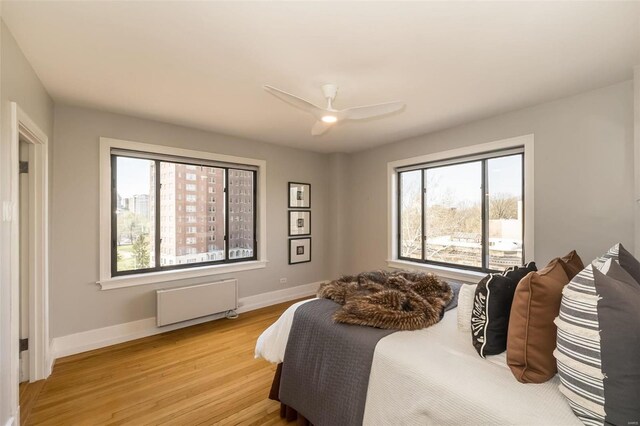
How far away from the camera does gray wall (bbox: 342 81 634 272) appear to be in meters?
2.35

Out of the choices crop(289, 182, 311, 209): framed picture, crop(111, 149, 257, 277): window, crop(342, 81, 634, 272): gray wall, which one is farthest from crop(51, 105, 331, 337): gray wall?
crop(342, 81, 634, 272): gray wall

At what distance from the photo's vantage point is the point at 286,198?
14.9 ft

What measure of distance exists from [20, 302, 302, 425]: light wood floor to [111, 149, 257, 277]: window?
0.93m

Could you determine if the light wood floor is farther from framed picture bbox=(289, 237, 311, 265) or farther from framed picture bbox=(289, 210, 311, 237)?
framed picture bbox=(289, 210, 311, 237)

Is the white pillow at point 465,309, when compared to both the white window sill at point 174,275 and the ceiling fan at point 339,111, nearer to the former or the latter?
the ceiling fan at point 339,111

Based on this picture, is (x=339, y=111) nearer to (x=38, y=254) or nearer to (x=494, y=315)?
(x=494, y=315)

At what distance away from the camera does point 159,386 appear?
2330 millimetres

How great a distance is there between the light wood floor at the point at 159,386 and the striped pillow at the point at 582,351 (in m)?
1.70

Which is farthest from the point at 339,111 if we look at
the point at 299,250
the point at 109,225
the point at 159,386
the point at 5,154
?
the point at 299,250

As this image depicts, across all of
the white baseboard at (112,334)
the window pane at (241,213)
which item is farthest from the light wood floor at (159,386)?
the window pane at (241,213)

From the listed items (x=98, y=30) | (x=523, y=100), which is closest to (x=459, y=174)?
(x=523, y=100)

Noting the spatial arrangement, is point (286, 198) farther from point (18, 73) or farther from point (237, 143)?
point (18, 73)

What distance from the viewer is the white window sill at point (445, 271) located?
3.37 meters

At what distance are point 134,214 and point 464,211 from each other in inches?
156
